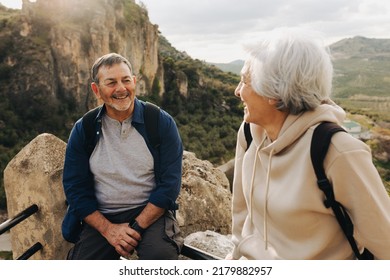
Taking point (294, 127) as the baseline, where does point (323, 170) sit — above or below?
below

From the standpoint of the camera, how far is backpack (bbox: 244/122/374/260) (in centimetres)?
175

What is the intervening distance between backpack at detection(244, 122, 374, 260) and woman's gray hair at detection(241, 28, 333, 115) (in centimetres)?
18

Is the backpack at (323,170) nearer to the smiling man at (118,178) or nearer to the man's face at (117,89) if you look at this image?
the smiling man at (118,178)

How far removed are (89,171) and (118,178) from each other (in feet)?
0.86

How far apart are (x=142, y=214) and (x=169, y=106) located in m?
49.2

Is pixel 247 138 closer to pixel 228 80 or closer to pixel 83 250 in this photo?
pixel 83 250

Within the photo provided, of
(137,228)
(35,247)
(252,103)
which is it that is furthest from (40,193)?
(252,103)

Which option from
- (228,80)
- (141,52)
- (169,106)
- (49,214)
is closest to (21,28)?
(141,52)

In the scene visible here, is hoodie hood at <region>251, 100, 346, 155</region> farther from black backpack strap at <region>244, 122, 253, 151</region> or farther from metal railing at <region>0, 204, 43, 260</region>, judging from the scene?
metal railing at <region>0, 204, 43, 260</region>

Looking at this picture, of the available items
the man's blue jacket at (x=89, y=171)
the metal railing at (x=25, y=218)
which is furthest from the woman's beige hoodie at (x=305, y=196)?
the metal railing at (x=25, y=218)

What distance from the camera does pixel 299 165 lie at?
1.88 metres

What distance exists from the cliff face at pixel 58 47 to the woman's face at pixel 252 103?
38678 mm

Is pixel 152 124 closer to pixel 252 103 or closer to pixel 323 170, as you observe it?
pixel 252 103

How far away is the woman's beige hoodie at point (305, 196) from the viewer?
5.64 ft
